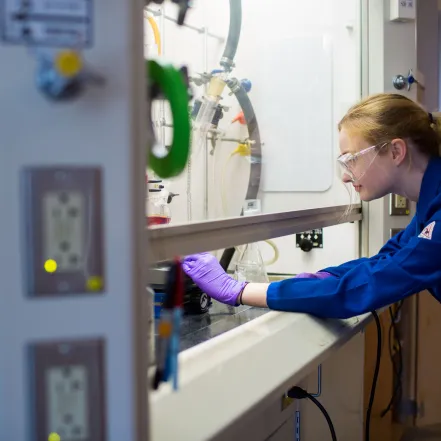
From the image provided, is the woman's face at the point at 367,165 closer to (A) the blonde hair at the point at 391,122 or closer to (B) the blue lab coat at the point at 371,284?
(A) the blonde hair at the point at 391,122

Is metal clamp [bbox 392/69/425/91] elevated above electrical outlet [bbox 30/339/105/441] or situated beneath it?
elevated above

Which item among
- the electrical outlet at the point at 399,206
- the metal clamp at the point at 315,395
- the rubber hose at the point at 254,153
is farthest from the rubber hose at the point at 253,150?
the metal clamp at the point at 315,395

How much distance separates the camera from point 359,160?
1.62 m

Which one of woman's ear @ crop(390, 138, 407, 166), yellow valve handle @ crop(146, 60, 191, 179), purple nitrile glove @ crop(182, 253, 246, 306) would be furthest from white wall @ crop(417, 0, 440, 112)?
yellow valve handle @ crop(146, 60, 191, 179)

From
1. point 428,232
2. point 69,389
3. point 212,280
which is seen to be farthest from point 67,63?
point 428,232

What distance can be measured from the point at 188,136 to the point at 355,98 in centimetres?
153

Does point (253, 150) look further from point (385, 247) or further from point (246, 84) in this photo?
point (385, 247)

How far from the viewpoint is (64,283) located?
24.1 inches

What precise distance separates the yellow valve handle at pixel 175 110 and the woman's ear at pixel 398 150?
3.31 feet

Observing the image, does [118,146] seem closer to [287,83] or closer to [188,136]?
[188,136]

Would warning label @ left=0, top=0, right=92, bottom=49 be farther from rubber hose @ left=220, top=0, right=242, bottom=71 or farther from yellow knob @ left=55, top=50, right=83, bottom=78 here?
rubber hose @ left=220, top=0, right=242, bottom=71

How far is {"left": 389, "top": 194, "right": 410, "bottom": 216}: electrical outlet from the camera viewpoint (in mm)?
2068

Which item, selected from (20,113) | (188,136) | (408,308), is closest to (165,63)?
(188,136)

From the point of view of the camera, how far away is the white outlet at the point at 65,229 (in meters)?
0.60
